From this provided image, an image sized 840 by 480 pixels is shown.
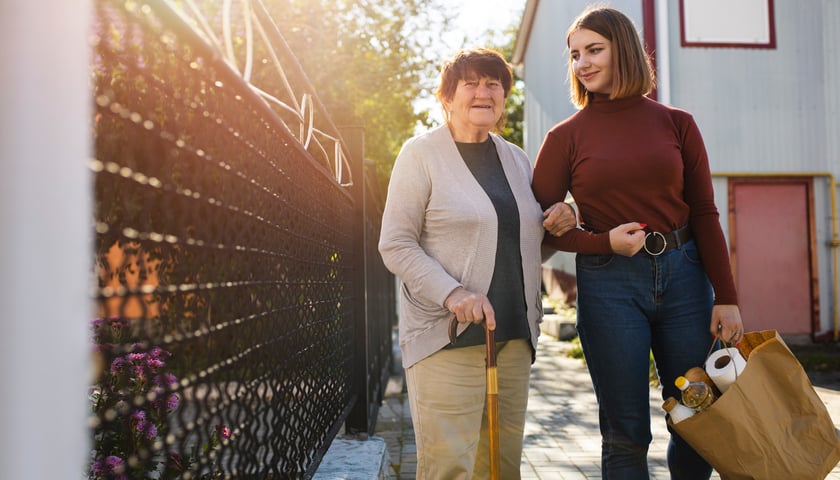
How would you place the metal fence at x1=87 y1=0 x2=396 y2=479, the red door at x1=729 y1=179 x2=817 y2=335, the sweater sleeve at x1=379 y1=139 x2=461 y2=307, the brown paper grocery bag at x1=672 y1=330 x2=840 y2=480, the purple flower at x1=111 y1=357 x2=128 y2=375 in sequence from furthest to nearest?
the red door at x1=729 y1=179 x2=817 y2=335, the sweater sleeve at x1=379 y1=139 x2=461 y2=307, the brown paper grocery bag at x1=672 y1=330 x2=840 y2=480, the purple flower at x1=111 y1=357 x2=128 y2=375, the metal fence at x1=87 y1=0 x2=396 y2=479

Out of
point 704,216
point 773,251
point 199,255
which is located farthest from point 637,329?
point 773,251

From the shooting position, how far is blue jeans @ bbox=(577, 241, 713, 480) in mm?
2449

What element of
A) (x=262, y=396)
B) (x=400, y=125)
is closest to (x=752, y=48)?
(x=400, y=125)

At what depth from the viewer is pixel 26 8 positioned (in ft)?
2.28

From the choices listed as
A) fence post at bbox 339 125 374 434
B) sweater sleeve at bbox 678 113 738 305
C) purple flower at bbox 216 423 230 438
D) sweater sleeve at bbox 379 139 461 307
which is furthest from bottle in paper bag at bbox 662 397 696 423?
fence post at bbox 339 125 374 434

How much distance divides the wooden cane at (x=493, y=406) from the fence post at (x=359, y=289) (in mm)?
1604

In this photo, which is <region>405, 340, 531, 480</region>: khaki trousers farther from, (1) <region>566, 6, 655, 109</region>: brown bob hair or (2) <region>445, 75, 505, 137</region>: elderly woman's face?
(1) <region>566, 6, 655, 109</region>: brown bob hair

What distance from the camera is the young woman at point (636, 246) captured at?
2451 millimetres

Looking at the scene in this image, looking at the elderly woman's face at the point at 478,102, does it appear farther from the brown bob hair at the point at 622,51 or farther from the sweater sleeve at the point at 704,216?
the sweater sleeve at the point at 704,216

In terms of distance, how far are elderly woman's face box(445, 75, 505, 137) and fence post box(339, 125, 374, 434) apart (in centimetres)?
155

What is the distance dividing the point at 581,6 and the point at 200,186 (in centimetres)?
1221

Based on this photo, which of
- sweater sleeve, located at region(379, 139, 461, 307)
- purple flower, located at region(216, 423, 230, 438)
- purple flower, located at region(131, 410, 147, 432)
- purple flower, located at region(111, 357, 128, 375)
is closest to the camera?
purple flower, located at region(216, 423, 230, 438)

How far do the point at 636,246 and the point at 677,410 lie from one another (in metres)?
0.52

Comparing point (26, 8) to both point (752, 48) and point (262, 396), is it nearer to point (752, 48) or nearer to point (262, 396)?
point (262, 396)
